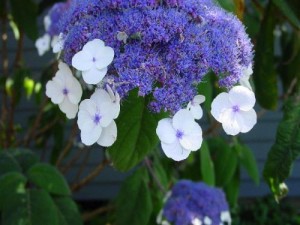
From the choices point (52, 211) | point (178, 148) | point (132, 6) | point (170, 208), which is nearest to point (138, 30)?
point (132, 6)

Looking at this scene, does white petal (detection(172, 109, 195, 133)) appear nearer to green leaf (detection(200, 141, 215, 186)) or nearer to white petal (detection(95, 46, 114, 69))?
white petal (detection(95, 46, 114, 69))

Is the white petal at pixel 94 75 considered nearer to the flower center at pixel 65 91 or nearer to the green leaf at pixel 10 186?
the flower center at pixel 65 91

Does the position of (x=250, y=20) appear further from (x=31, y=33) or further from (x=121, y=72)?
(x=121, y=72)

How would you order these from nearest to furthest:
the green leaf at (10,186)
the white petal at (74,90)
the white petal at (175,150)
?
1. the white petal at (175,150)
2. the white petal at (74,90)
3. the green leaf at (10,186)

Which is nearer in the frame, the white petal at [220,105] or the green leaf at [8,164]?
the white petal at [220,105]

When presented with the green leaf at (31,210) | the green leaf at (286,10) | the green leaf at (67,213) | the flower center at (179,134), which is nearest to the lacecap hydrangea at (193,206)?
the green leaf at (67,213)

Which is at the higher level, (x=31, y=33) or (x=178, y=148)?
(x=178, y=148)

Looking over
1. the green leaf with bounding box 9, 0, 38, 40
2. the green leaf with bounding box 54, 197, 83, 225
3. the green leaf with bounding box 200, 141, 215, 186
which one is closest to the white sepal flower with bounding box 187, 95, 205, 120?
the green leaf with bounding box 54, 197, 83, 225
